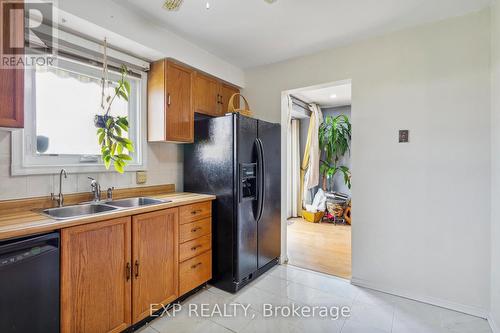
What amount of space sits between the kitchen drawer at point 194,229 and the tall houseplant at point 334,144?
3.30 meters

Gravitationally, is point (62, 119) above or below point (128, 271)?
above

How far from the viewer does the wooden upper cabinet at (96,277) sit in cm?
137

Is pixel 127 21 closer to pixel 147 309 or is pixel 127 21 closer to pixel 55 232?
pixel 55 232

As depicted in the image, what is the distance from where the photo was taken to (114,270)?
5.24 ft

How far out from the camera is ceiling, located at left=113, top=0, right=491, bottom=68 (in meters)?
1.88

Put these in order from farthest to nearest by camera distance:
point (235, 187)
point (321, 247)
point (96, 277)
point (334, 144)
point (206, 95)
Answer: point (334, 144) < point (321, 247) < point (206, 95) < point (235, 187) < point (96, 277)

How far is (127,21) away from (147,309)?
2.19 meters

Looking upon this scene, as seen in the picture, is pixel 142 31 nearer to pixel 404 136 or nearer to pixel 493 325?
pixel 404 136

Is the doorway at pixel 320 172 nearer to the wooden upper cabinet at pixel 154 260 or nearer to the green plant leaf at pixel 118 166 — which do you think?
the wooden upper cabinet at pixel 154 260

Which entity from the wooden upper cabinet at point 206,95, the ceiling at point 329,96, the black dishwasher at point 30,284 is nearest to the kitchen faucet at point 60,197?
the black dishwasher at point 30,284

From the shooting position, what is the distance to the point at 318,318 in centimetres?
192

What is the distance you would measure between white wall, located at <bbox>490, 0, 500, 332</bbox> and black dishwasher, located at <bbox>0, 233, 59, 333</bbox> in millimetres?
2796

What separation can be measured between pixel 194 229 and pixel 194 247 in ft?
0.52

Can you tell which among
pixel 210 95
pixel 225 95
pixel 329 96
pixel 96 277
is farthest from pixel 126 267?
pixel 329 96
